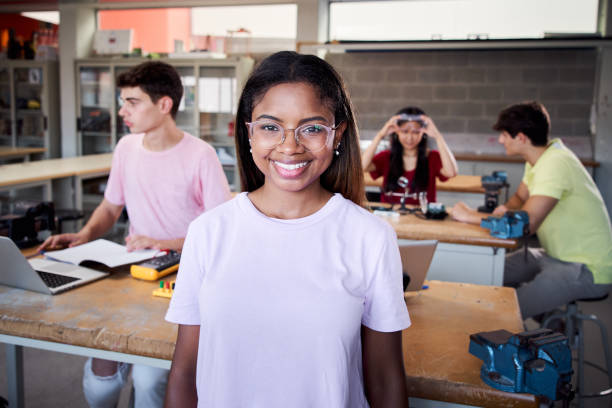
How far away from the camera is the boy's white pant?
1524mm

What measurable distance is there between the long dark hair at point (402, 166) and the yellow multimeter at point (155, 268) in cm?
194

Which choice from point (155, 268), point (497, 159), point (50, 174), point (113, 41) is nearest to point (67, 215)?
point (50, 174)

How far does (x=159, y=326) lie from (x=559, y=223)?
2.11 metres

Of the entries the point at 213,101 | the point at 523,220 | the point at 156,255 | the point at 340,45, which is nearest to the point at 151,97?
the point at 156,255

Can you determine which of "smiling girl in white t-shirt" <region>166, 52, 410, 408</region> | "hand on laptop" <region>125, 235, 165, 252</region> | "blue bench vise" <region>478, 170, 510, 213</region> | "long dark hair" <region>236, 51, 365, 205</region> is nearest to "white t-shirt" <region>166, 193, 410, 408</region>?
"smiling girl in white t-shirt" <region>166, 52, 410, 408</region>

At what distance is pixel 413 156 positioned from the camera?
3438mm

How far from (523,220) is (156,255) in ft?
5.50

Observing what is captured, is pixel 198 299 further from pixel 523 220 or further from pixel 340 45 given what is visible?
pixel 340 45

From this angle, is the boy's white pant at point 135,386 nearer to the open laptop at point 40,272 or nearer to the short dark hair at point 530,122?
the open laptop at point 40,272

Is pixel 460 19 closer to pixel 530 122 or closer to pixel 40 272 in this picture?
pixel 530 122

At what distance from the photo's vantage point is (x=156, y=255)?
1819 mm

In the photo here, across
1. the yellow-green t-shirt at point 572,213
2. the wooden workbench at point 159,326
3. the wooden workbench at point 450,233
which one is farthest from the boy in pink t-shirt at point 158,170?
the yellow-green t-shirt at point 572,213

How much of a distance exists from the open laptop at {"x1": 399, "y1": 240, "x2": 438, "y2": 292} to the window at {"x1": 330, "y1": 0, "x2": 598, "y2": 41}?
191 inches

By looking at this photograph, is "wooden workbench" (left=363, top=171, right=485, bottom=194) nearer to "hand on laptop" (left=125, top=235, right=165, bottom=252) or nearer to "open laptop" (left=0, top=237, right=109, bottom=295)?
"hand on laptop" (left=125, top=235, right=165, bottom=252)
